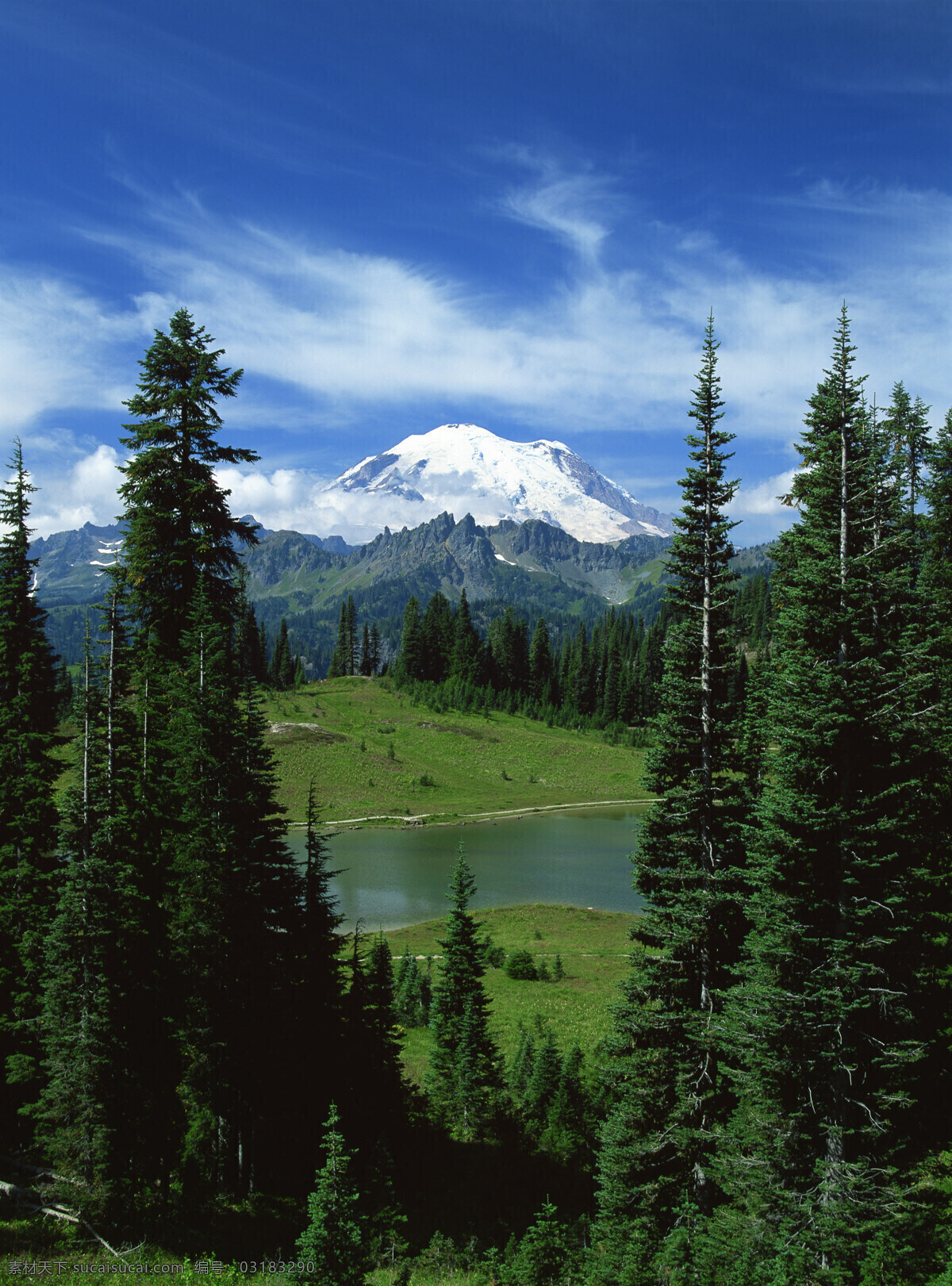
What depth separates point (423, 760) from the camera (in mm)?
106000

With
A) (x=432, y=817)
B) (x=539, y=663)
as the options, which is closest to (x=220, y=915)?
(x=432, y=817)

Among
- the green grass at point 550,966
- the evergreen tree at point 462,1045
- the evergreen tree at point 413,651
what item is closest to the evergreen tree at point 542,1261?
the evergreen tree at point 462,1045

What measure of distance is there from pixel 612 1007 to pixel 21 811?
1581 centimetres

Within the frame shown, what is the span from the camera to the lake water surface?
57.9 m

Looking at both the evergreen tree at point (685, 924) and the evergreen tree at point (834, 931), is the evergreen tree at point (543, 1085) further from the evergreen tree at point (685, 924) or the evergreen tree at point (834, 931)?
the evergreen tree at point (834, 931)

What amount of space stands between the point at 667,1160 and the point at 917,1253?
462 cm

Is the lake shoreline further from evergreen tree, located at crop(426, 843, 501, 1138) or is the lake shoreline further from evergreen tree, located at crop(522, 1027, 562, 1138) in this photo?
evergreen tree, located at crop(522, 1027, 562, 1138)

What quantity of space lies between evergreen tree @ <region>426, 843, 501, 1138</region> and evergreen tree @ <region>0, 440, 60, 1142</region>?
12.2 m

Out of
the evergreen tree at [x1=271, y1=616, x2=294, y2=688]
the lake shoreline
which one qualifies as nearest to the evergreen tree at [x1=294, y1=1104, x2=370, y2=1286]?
the lake shoreline

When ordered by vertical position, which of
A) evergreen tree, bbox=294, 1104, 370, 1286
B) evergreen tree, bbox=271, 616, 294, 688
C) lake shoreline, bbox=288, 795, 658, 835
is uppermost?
evergreen tree, bbox=271, 616, 294, 688

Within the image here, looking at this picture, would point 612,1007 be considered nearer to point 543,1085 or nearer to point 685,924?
point 685,924

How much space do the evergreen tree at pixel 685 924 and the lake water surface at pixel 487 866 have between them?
3207 cm

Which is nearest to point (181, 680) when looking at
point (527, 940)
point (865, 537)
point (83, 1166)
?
point (83, 1166)

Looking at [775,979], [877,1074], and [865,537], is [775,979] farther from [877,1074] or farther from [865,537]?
[865,537]
